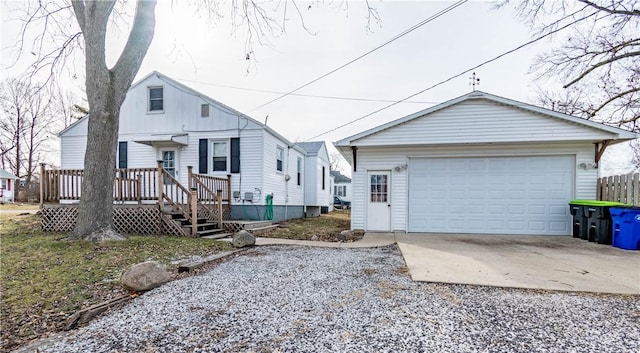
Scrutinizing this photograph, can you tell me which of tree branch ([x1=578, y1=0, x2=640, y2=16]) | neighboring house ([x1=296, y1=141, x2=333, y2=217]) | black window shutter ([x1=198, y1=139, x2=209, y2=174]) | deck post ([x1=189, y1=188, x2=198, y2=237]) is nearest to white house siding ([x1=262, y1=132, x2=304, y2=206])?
A: neighboring house ([x1=296, y1=141, x2=333, y2=217])

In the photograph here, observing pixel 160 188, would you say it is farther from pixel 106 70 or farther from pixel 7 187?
pixel 7 187

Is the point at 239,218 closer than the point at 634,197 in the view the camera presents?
No

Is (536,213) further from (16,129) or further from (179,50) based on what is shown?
(16,129)

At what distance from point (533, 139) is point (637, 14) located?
297 inches

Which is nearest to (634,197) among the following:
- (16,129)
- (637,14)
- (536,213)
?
(536,213)

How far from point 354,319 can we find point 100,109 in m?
7.35

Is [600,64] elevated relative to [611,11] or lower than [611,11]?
lower

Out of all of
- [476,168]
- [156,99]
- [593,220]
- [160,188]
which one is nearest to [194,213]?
[160,188]

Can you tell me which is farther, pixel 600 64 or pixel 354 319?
pixel 600 64

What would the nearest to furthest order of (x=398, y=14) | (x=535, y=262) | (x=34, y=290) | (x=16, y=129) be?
(x=34, y=290) < (x=535, y=262) < (x=398, y=14) < (x=16, y=129)

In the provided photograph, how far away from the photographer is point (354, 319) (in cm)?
293

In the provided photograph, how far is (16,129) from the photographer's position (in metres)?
29.2

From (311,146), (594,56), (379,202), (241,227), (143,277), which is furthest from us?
(311,146)

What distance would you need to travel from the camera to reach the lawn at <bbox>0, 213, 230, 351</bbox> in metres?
3.19
